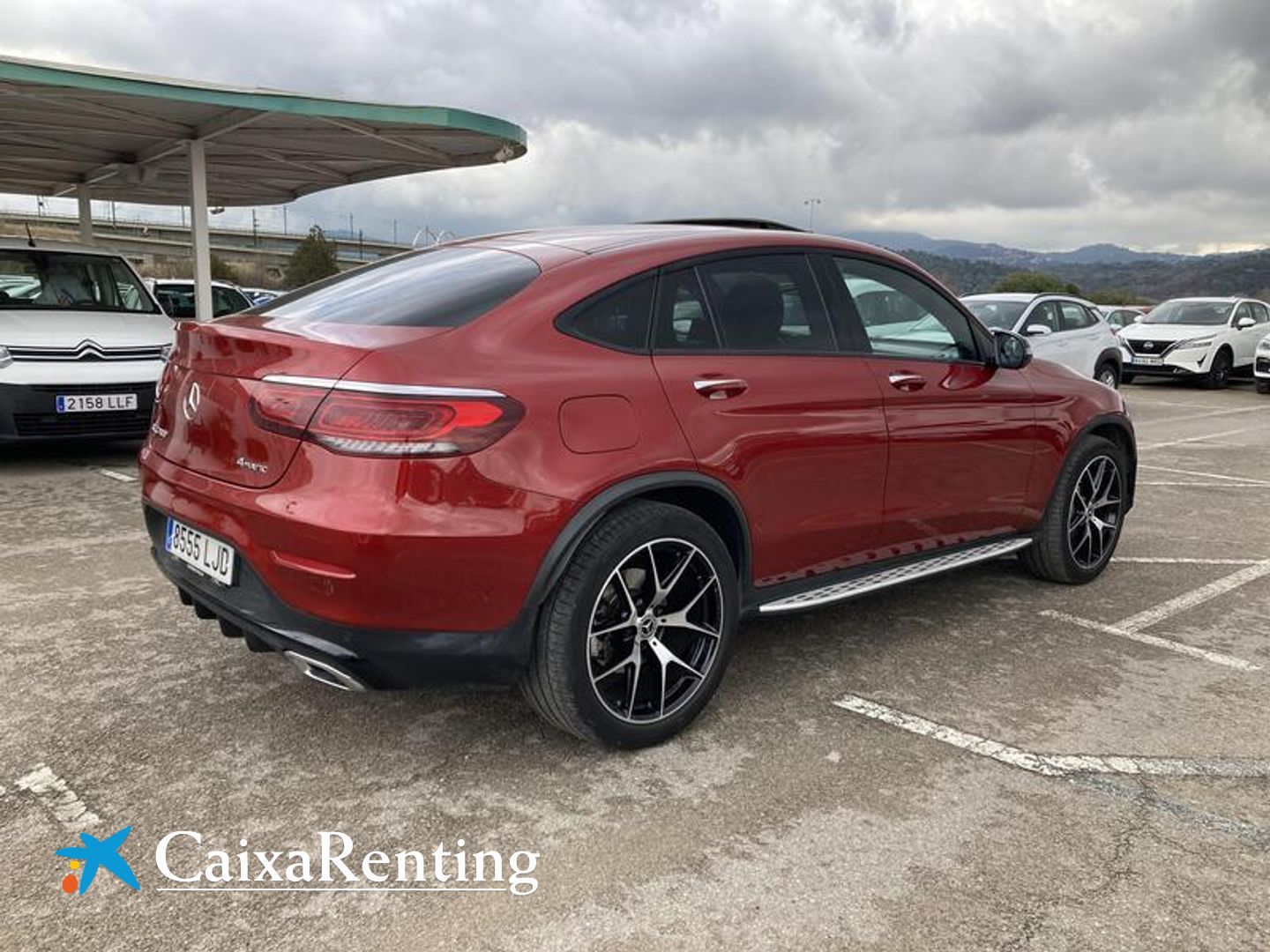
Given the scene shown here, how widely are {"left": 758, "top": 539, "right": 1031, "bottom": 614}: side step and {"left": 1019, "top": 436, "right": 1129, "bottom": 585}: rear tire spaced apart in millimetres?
259

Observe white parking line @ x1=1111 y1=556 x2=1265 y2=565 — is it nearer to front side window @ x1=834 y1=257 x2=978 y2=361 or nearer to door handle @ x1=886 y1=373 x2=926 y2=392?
front side window @ x1=834 y1=257 x2=978 y2=361

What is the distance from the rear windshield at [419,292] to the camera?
114 inches

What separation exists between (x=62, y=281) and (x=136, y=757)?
6.28 meters

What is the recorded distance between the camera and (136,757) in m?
2.94

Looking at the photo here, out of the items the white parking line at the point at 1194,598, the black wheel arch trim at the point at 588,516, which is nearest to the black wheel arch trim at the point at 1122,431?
the white parking line at the point at 1194,598

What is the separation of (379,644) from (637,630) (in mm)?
772

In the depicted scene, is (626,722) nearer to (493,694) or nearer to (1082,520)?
(493,694)

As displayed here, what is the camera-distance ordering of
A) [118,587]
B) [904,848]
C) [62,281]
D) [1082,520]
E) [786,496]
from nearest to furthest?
[904,848] → [786,496] → [118,587] → [1082,520] → [62,281]

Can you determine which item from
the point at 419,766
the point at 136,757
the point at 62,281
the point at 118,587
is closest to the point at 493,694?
the point at 419,766

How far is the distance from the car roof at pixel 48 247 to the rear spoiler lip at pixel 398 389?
6.48 m

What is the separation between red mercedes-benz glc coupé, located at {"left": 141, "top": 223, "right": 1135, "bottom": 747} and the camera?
2586 millimetres

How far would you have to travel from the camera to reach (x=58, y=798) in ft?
8.89

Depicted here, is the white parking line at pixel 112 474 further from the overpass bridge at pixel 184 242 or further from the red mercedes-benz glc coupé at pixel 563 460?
the overpass bridge at pixel 184 242

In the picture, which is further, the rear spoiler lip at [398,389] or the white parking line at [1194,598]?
the white parking line at [1194,598]
